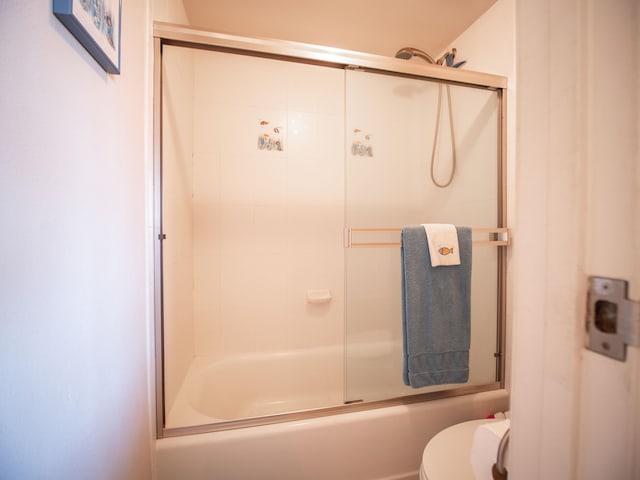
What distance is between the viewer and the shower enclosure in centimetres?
109

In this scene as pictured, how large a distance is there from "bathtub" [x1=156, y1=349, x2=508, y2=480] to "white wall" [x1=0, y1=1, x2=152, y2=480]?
0.68 ft

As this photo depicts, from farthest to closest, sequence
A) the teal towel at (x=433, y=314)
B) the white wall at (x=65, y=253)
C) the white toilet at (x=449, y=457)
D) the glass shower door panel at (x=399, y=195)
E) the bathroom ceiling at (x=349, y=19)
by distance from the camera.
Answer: the bathroom ceiling at (x=349, y=19) → the glass shower door panel at (x=399, y=195) → the teal towel at (x=433, y=314) → the white toilet at (x=449, y=457) → the white wall at (x=65, y=253)

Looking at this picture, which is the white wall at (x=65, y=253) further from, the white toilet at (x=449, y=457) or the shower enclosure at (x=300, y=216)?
the white toilet at (x=449, y=457)

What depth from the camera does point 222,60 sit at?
1507 millimetres

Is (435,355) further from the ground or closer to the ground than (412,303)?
closer to the ground

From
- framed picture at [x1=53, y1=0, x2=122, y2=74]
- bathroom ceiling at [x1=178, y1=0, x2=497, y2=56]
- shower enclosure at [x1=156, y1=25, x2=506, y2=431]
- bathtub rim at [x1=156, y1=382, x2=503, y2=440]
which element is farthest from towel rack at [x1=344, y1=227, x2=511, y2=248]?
bathroom ceiling at [x1=178, y1=0, x2=497, y2=56]

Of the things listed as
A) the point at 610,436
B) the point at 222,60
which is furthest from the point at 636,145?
the point at 222,60

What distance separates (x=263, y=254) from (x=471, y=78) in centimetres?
156

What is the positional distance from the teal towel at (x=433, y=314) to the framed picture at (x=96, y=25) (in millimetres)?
1086

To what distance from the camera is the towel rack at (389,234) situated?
41.4 inches

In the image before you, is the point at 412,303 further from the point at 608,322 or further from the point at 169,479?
the point at 169,479

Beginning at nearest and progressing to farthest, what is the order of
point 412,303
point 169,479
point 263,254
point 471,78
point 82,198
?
point 82,198, point 169,479, point 412,303, point 471,78, point 263,254

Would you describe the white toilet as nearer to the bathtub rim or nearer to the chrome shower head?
the bathtub rim

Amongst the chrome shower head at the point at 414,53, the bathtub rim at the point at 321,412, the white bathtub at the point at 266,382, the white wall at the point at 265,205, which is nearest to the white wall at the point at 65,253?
the bathtub rim at the point at 321,412
